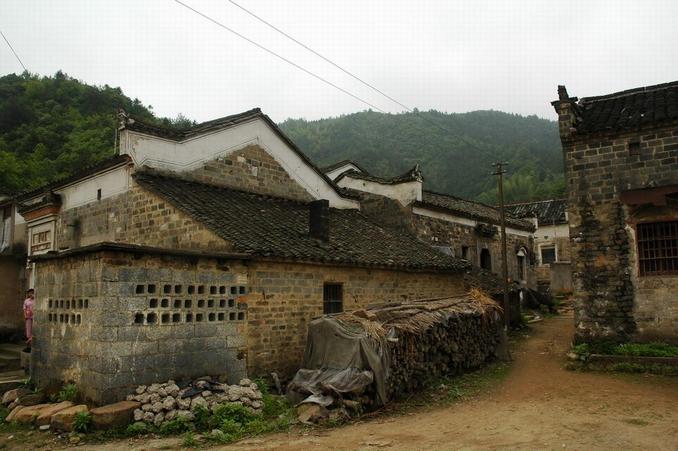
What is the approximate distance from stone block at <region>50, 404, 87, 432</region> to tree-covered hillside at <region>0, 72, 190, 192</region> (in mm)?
21081

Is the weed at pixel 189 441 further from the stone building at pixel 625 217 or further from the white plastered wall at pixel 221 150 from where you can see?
the stone building at pixel 625 217

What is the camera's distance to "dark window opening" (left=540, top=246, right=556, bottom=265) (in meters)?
33.6

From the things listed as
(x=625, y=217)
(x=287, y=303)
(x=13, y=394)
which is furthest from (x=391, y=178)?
(x=13, y=394)

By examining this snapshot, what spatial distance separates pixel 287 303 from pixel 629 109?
1018 centimetres

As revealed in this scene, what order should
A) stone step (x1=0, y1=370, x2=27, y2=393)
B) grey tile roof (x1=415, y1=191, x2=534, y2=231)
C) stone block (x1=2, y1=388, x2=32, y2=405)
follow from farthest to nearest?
grey tile roof (x1=415, y1=191, x2=534, y2=231), stone step (x1=0, y1=370, x2=27, y2=393), stone block (x1=2, y1=388, x2=32, y2=405)

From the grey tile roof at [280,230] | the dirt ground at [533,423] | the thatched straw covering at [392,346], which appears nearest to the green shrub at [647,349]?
the dirt ground at [533,423]

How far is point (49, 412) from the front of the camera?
25.4ft

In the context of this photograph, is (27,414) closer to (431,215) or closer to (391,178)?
(391,178)

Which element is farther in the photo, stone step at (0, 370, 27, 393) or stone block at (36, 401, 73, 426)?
stone step at (0, 370, 27, 393)

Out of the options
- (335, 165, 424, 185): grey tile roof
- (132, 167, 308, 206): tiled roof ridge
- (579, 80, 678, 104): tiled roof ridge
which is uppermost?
(579, 80, 678, 104): tiled roof ridge

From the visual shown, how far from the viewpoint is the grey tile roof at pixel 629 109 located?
12.3 meters

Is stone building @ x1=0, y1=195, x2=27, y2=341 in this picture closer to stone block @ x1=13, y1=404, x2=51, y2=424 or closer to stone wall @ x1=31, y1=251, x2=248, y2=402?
stone wall @ x1=31, y1=251, x2=248, y2=402

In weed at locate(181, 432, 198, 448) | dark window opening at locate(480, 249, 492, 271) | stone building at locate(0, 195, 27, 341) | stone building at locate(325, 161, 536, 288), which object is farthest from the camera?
dark window opening at locate(480, 249, 492, 271)

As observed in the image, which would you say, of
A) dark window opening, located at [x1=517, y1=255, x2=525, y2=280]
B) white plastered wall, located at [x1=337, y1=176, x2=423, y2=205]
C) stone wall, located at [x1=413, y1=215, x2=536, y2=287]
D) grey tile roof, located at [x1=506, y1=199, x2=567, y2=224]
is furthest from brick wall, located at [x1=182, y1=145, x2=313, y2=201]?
grey tile roof, located at [x1=506, y1=199, x2=567, y2=224]
